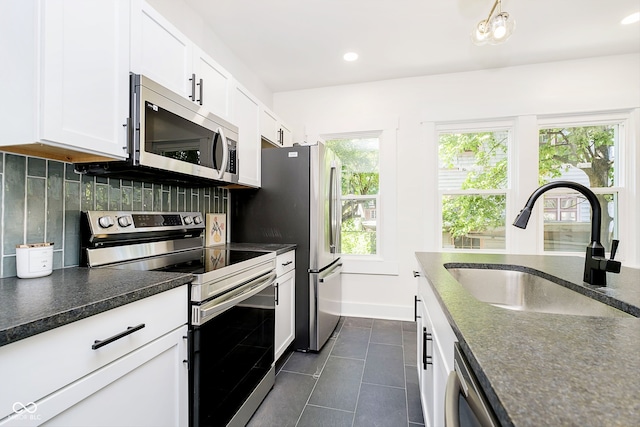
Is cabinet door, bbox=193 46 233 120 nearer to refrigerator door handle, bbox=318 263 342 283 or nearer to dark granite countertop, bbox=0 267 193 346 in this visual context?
dark granite countertop, bbox=0 267 193 346

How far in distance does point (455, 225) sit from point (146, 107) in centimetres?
299

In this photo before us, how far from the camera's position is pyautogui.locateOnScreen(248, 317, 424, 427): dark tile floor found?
1.63 meters

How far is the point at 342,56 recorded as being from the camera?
279cm

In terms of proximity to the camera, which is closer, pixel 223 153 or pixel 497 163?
pixel 223 153

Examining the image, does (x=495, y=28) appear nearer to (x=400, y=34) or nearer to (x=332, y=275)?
(x=400, y=34)

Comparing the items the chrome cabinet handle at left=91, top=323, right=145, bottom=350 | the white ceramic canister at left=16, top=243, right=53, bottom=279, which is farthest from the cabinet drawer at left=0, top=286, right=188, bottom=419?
the white ceramic canister at left=16, top=243, right=53, bottom=279

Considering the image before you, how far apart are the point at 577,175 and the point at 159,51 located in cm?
373

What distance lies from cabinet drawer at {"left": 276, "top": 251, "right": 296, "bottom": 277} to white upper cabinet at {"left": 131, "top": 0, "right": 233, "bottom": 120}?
3.52ft

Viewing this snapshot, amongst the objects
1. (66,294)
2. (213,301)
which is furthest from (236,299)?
(66,294)

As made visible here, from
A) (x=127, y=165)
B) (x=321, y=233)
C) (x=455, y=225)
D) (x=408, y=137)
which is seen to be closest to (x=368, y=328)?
(x=321, y=233)

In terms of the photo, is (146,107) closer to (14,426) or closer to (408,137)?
(14,426)

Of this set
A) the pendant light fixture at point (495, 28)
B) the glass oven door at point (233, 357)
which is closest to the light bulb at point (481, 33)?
the pendant light fixture at point (495, 28)

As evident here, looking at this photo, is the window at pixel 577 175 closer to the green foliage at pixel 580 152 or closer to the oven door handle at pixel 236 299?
the green foliage at pixel 580 152

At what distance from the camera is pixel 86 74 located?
112cm
